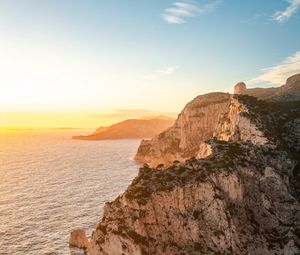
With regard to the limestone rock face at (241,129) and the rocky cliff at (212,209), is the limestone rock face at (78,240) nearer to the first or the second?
the rocky cliff at (212,209)

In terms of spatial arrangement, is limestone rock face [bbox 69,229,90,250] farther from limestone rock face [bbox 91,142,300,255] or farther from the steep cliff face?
limestone rock face [bbox 91,142,300,255]

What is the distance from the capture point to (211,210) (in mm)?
58375

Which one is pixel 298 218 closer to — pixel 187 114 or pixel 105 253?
pixel 105 253

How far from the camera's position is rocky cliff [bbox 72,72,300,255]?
182 ft

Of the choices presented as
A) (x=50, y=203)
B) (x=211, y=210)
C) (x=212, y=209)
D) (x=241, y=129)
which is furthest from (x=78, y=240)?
(x=241, y=129)

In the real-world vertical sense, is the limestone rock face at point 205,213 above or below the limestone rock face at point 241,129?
below

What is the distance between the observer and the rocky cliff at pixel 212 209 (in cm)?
5562

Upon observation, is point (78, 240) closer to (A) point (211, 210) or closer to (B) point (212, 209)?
(A) point (211, 210)

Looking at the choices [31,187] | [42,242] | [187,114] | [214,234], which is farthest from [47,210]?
[187,114]

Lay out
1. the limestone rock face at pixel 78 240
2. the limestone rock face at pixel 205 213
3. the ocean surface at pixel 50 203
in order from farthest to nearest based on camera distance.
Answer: the ocean surface at pixel 50 203, the limestone rock face at pixel 78 240, the limestone rock face at pixel 205 213

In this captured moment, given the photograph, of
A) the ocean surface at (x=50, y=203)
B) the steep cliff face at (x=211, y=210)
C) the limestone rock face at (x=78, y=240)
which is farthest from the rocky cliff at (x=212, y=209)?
the ocean surface at (x=50, y=203)

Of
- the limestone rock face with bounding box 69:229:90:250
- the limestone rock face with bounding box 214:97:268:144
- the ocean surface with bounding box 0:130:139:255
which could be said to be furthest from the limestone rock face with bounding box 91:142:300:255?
the ocean surface with bounding box 0:130:139:255

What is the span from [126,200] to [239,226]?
17.4 meters

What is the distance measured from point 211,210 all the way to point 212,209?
210 mm
